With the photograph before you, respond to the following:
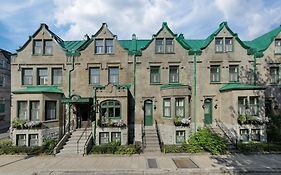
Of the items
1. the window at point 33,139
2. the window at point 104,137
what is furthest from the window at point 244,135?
the window at point 33,139

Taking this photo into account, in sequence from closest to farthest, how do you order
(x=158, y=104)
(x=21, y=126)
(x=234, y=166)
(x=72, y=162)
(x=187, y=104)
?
(x=234, y=166) < (x=72, y=162) < (x=21, y=126) < (x=187, y=104) < (x=158, y=104)

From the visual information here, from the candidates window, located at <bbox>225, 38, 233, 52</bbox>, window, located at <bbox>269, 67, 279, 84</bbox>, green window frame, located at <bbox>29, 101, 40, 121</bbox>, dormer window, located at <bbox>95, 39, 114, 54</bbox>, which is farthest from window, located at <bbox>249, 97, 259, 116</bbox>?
green window frame, located at <bbox>29, 101, 40, 121</bbox>

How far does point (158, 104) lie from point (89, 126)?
25.0 ft

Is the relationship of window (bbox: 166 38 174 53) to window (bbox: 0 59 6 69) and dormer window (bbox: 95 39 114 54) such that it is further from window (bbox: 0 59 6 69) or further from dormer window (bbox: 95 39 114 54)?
window (bbox: 0 59 6 69)

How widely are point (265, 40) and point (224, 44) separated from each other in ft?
20.0

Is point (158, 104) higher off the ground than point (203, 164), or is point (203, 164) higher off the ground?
point (158, 104)

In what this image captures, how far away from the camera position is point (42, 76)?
21.6m

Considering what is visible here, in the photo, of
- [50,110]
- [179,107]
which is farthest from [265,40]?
[50,110]

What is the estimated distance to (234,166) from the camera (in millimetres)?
13609

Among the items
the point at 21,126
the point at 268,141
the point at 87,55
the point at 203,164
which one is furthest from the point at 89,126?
the point at 268,141

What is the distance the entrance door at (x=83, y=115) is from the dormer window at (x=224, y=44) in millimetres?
15304

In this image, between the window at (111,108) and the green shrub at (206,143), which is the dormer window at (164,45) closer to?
the window at (111,108)

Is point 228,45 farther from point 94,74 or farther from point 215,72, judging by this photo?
point 94,74

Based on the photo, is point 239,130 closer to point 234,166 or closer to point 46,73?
point 234,166
